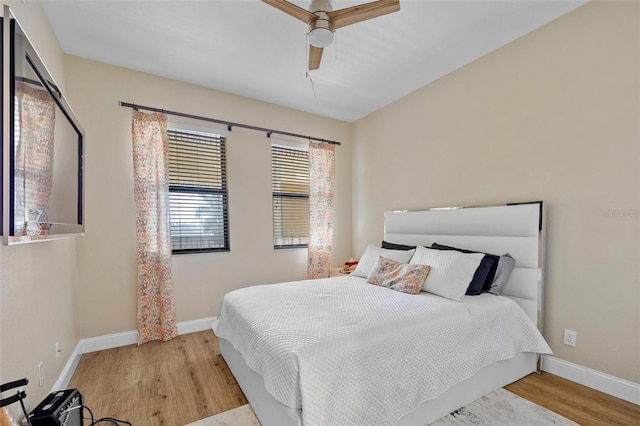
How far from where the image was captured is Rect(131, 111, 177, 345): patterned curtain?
2.96 metres

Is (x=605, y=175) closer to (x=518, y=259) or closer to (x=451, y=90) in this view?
(x=518, y=259)

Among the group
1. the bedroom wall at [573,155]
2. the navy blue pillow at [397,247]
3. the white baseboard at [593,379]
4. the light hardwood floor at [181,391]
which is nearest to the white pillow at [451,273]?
the navy blue pillow at [397,247]

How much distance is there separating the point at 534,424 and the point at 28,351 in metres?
2.99

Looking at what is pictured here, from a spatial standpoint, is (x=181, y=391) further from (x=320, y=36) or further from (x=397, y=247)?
(x=320, y=36)

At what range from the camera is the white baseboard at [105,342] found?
7.45 feet

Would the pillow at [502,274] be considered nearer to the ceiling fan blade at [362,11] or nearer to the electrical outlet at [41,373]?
the ceiling fan blade at [362,11]

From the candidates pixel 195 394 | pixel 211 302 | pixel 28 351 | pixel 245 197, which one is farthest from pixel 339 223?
pixel 28 351

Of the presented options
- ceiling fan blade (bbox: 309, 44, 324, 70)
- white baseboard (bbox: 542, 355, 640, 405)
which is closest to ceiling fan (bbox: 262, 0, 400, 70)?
ceiling fan blade (bbox: 309, 44, 324, 70)

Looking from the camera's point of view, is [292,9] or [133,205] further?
[133,205]

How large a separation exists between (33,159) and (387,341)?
6.66 ft

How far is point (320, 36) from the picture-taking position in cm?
175

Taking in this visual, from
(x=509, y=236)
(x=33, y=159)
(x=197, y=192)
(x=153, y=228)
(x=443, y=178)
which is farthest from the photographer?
(x=197, y=192)

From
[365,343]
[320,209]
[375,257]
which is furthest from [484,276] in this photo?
[320,209]

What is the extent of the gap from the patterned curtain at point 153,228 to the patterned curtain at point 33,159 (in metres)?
1.40
